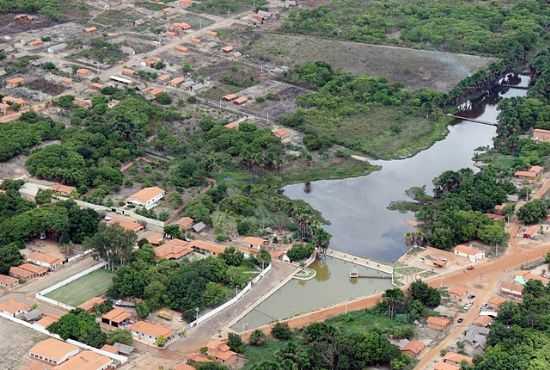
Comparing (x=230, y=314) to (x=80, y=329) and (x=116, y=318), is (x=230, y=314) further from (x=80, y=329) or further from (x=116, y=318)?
(x=80, y=329)

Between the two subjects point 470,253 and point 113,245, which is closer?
point 113,245

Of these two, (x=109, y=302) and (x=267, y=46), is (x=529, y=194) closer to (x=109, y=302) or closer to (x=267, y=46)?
(x=109, y=302)

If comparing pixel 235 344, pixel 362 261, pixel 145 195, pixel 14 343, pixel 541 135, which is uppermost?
pixel 541 135

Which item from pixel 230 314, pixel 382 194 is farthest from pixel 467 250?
pixel 230 314

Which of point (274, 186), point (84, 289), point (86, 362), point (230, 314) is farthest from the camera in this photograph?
point (274, 186)

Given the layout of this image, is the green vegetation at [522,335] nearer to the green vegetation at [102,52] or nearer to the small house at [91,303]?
the small house at [91,303]

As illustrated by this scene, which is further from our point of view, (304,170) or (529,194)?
(304,170)

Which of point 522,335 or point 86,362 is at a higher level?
point 522,335

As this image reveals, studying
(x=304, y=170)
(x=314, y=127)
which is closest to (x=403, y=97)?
(x=314, y=127)
